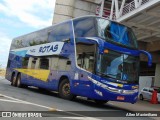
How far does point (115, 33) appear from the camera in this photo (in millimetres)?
15836

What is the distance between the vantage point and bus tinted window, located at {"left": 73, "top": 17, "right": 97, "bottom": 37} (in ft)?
51.1

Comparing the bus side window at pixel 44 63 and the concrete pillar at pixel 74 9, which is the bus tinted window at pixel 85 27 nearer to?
the bus side window at pixel 44 63

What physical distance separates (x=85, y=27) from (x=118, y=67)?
2.35 meters

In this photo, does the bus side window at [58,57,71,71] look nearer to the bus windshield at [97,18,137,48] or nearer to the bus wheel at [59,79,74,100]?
the bus wheel at [59,79,74,100]

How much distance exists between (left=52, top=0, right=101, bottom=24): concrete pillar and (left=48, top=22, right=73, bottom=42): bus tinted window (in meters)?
17.6

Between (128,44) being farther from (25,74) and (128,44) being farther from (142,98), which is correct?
(142,98)

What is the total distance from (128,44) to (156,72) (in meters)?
26.0

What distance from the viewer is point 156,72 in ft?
135

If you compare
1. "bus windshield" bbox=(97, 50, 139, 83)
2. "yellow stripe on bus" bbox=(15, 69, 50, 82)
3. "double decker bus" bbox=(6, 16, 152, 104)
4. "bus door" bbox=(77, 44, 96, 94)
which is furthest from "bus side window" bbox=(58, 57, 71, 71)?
"bus windshield" bbox=(97, 50, 139, 83)

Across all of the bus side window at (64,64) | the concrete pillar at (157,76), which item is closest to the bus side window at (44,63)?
the bus side window at (64,64)

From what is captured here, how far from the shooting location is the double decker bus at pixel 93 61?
1483cm

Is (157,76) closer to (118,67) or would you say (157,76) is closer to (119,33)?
(119,33)

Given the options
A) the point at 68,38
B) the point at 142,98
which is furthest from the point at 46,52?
the point at 142,98

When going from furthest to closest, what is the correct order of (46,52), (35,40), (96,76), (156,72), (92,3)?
(156,72)
(92,3)
(35,40)
(46,52)
(96,76)
